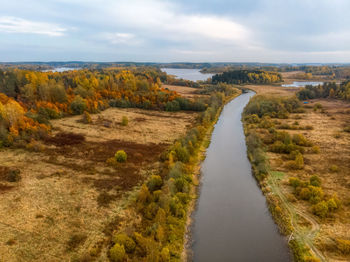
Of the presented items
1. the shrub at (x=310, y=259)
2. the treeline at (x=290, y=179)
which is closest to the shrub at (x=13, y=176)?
the treeline at (x=290, y=179)

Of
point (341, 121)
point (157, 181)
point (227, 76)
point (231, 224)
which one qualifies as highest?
point (227, 76)

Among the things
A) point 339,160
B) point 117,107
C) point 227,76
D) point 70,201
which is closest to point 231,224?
point 70,201

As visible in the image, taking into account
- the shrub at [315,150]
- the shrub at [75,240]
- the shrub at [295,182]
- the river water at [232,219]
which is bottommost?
the river water at [232,219]

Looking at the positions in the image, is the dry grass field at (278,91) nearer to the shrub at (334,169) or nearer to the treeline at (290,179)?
the treeline at (290,179)

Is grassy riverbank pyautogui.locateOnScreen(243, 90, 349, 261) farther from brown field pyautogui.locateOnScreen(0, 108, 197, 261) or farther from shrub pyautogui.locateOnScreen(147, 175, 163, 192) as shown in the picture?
brown field pyautogui.locateOnScreen(0, 108, 197, 261)

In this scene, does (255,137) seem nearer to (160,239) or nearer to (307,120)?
(307,120)
